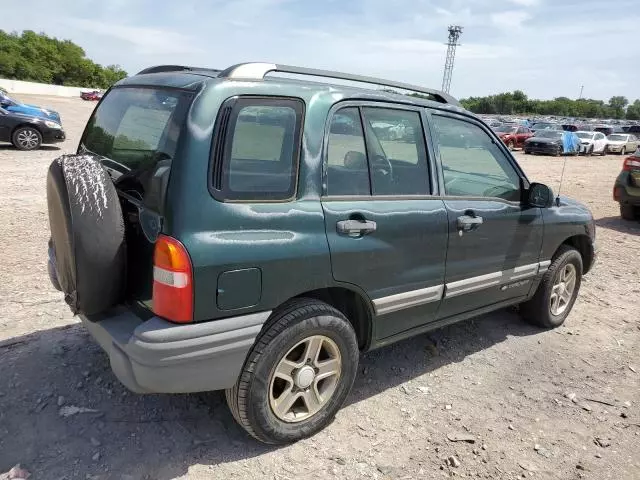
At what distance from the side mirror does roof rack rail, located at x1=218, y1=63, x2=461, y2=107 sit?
86 centimetres

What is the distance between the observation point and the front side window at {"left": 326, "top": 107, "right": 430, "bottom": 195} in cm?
273

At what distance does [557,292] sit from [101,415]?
3684 mm

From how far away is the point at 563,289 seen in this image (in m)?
4.47

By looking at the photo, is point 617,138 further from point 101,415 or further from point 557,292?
point 101,415

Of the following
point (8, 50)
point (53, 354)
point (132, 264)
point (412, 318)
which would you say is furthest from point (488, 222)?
point (8, 50)

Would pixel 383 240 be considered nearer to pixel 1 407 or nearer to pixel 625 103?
pixel 1 407

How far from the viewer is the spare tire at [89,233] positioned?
2.29 m

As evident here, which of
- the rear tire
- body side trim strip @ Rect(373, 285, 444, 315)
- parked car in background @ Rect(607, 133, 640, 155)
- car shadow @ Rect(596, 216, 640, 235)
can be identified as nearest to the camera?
body side trim strip @ Rect(373, 285, 444, 315)

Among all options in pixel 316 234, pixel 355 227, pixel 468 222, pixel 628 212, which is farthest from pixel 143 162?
pixel 628 212

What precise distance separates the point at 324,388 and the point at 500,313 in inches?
100.0

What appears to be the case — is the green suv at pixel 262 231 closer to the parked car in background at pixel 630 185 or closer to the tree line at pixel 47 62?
the parked car in background at pixel 630 185

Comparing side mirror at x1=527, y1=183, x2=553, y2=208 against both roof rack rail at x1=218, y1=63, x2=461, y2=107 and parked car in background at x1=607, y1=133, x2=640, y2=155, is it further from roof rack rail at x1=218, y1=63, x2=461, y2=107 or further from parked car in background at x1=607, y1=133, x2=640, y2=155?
parked car in background at x1=607, y1=133, x2=640, y2=155

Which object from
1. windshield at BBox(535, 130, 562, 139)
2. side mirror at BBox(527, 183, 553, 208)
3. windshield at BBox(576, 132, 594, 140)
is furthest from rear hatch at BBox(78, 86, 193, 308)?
windshield at BBox(576, 132, 594, 140)

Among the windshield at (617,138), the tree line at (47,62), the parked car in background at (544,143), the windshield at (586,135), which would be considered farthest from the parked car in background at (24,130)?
the tree line at (47,62)
